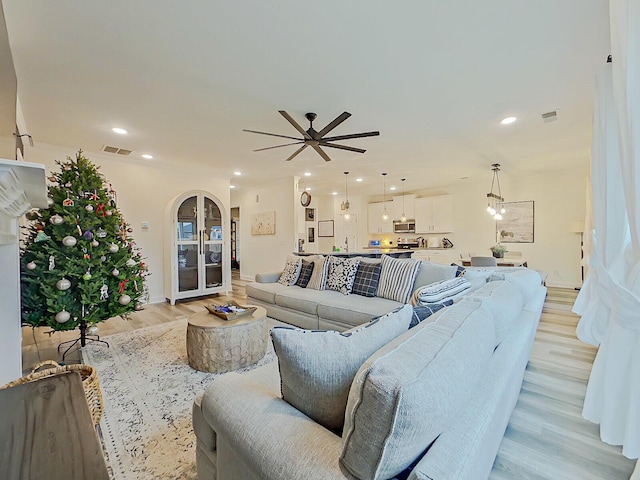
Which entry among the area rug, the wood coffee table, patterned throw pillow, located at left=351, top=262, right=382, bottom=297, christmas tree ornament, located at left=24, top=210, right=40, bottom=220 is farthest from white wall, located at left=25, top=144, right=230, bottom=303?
patterned throw pillow, located at left=351, top=262, right=382, bottom=297

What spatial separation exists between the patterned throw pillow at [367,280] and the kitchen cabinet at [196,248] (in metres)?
3.27

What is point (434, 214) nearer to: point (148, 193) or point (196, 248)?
point (196, 248)

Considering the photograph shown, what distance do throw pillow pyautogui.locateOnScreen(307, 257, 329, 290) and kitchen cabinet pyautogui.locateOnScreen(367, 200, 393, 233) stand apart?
5205mm

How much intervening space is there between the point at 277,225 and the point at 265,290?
3176 mm

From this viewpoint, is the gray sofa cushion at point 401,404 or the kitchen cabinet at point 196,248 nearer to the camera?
the gray sofa cushion at point 401,404

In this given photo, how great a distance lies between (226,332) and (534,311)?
99.7 inches

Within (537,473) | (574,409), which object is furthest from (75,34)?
(574,409)

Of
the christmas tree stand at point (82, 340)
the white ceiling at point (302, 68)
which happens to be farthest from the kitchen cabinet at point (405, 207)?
the christmas tree stand at point (82, 340)

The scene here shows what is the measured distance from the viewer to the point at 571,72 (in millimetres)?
2533

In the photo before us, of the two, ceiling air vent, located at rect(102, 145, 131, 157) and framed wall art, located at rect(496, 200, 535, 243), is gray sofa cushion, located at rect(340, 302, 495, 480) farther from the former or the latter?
framed wall art, located at rect(496, 200, 535, 243)

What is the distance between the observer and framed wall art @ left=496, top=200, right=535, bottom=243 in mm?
6582

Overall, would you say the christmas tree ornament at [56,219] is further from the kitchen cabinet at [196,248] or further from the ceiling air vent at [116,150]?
the kitchen cabinet at [196,248]

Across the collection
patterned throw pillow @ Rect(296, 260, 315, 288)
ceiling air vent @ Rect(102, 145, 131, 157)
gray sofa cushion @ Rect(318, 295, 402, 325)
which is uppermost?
ceiling air vent @ Rect(102, 145, 131, 157)

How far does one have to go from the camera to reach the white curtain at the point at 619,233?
1.24 metres
